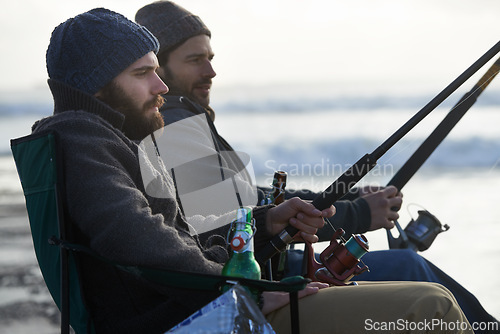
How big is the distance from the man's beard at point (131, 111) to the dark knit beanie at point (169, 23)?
1239 millimetres

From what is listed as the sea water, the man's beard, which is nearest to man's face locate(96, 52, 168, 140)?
the man's beard

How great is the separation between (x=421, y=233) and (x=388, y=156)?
1.64ft

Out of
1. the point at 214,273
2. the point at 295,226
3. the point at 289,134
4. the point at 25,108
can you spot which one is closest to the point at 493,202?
the point at 295,226

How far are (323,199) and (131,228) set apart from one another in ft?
2.83

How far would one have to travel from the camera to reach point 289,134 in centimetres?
→ 1302

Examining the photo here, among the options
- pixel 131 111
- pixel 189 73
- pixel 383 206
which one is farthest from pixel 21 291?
pixel 131 111

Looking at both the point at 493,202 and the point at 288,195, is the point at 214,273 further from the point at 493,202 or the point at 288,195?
the point at 493,202

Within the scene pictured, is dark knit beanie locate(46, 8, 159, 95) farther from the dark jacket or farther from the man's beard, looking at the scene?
the dark jacket

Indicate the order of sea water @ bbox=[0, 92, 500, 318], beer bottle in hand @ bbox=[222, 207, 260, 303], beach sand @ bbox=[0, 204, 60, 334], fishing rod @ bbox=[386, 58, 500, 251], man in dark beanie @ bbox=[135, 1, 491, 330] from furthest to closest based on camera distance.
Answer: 1. sea water @ bbox=[0, 92, 500, 318]
2. beach sand @ bbox=[0, 204, 60, 334]
3. fishing rod @ bbox=[386, 58, 500, 251]
4. man in dark beanie @ bbox=[135, 1, 491, 330]
5. beer bottle in hand @ bbox=[222, 207, 260, 303]

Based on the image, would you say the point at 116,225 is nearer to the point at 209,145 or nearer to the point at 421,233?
the point at 209,145

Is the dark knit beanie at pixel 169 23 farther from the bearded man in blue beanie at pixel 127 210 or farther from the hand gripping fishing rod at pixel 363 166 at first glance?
the hand gripping fishing rod at pixel 363 166

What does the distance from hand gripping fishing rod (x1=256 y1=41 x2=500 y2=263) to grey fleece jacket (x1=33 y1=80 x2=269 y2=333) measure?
0.91ft

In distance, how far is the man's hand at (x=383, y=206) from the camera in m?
3.16

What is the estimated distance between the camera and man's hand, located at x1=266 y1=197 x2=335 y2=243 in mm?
2436
